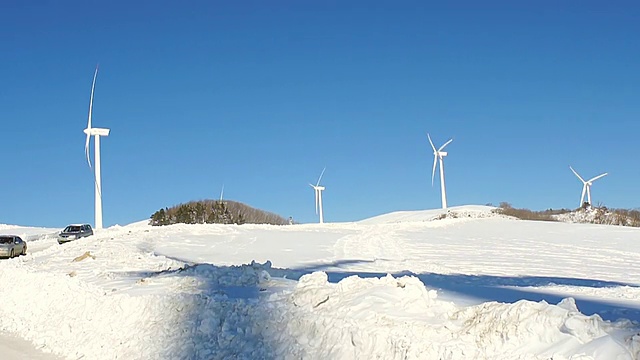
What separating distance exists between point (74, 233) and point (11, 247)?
10855 millimetres

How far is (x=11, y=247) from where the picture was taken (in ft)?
107

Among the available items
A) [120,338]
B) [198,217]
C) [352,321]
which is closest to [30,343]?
[120,338]

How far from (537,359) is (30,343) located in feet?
31.9

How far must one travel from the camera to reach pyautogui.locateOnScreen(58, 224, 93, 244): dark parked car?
42.4 metres

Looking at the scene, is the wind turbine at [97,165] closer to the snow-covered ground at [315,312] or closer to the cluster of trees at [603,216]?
the snow-covered ground at [315,312]

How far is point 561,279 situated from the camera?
742 inches

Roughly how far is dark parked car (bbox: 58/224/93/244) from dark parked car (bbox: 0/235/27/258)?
26.2 ft

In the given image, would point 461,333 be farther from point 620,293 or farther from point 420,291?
point 620,293

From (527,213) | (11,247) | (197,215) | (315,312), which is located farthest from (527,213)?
(315,312)

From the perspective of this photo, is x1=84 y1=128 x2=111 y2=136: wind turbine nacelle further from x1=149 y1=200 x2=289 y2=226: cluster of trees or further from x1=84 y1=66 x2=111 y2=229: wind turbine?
x1=149 y1=200 x2=289 y2=226: cluster of trees

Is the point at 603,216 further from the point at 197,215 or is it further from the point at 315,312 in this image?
the point at 315,312

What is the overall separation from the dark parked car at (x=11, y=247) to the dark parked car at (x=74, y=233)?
26.2ft

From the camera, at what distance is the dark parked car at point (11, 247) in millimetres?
32156

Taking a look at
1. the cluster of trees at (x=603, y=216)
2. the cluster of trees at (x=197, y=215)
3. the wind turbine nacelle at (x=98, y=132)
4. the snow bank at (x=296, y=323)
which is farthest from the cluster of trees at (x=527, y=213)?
the snow bank at (x=296, y=323)
